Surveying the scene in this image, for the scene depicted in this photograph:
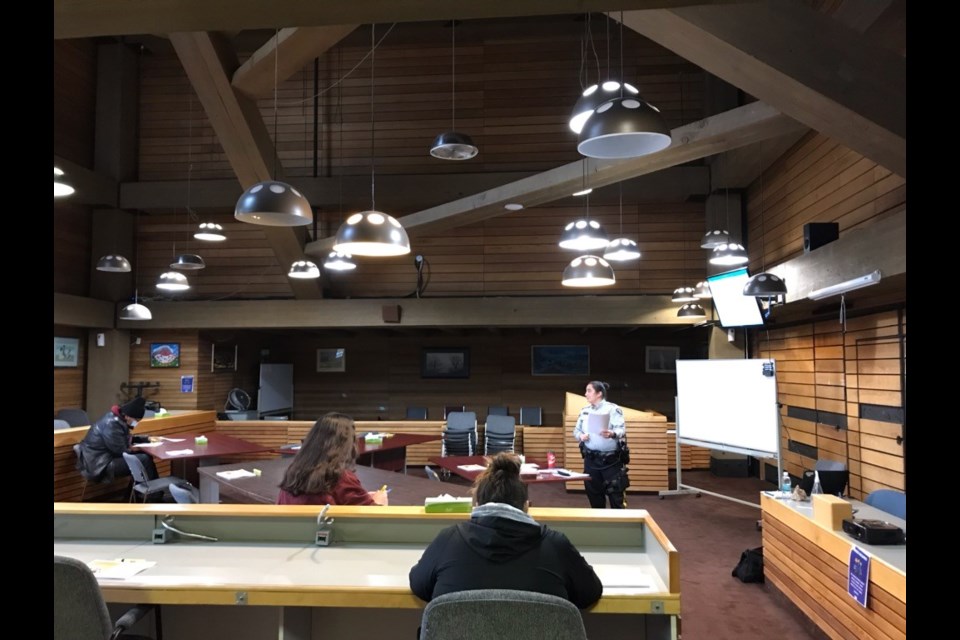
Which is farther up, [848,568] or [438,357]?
[438,357]

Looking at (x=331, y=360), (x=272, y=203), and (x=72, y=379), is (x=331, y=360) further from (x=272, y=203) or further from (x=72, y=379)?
(x=272, y=203)

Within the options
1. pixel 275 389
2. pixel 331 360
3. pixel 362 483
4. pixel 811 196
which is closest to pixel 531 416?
pixel 331 360

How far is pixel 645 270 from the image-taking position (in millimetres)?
10273

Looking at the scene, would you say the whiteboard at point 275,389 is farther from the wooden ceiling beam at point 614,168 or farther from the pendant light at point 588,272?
the pendant light at point 588,272

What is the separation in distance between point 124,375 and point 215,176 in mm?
4057

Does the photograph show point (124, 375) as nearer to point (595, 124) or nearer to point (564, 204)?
point (564, 204)

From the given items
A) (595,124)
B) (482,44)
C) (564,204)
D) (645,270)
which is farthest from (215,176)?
(595,124)

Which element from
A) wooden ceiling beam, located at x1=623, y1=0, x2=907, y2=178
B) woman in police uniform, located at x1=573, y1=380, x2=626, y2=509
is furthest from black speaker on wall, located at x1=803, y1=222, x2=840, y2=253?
woman in police uniform, located at x1=573, y1=380, x2=626, y2=509

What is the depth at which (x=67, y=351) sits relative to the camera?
10008mm

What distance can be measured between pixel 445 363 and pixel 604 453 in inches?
286

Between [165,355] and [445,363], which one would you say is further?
[445,363]

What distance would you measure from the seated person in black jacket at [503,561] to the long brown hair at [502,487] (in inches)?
3.6

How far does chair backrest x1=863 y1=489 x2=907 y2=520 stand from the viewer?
12.8 ft

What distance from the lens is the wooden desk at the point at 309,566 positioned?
242cm
